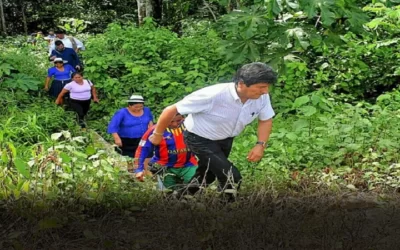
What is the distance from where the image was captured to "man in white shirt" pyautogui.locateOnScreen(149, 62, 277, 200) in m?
3.56

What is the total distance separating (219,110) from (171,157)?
0.99m

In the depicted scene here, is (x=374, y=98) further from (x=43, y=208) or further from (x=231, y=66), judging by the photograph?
(x=43, y=208)

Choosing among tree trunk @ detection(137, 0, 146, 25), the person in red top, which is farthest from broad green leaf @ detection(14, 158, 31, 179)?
tree trunk @ detection(137, 0, 146, 25)

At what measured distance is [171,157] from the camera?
4.55 m

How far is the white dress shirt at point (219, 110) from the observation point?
3.67m

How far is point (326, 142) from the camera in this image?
5.73 meters

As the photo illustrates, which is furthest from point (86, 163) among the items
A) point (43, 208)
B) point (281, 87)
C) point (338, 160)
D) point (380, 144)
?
point (281, 87)

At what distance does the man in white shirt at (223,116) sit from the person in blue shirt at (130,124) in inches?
96.4

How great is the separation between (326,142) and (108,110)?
4880 millimetres

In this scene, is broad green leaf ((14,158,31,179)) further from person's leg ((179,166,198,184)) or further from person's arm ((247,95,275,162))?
person's arm ((247,95,275,162))

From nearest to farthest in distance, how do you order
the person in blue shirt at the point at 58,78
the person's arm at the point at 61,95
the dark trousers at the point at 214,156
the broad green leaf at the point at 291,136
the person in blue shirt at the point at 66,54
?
1. the dark trousers at the point at 214,156
2. the broad green leaf at the point at 291,136
3. the person's arm at the point at 61,95
4. the person in blue shirt at the point at 58,78
5. the person in blue shirt at the point at 66,54

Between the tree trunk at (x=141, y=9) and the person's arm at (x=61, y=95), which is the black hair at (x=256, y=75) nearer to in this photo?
the person's arm at (x=61, y=95)

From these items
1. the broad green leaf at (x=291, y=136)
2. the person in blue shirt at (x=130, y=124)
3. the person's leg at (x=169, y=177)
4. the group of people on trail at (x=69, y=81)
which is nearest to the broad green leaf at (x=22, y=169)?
the person's leg at (x=169, y=177)

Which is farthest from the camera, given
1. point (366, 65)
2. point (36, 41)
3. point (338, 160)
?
point (36, 41)
